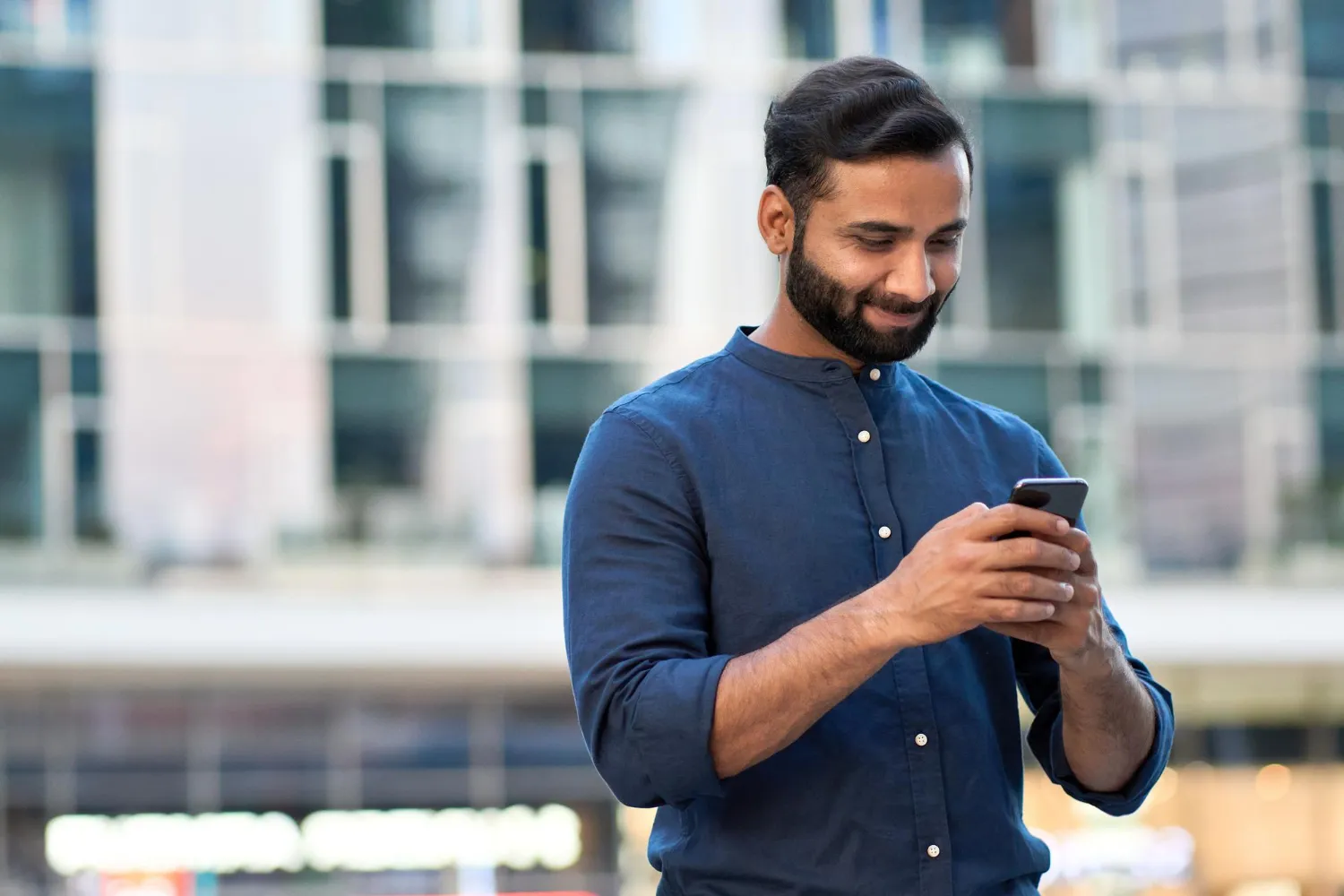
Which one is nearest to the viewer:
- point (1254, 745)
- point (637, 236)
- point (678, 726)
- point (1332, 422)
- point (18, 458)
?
point (678, 726)

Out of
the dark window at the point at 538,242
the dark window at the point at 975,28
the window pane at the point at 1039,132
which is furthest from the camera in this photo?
the window pane at the point at 1039,132

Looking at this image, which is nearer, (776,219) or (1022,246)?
(776,219)

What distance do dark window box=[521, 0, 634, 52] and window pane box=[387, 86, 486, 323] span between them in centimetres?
58

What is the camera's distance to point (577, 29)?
14.3m

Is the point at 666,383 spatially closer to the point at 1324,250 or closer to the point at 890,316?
the point at 890,316

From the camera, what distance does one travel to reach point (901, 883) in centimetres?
190

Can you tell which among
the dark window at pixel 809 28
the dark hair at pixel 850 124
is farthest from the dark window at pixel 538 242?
the dark hair at pixel 850 124

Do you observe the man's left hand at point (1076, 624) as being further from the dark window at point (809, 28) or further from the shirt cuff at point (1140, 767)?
the dark window at point (809, 28)

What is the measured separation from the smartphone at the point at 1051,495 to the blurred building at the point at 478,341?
12.3 m

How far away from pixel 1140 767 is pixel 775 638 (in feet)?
1.33

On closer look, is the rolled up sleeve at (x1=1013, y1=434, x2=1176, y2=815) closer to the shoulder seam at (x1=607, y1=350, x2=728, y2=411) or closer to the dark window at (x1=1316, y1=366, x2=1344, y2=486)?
the shoulder seam at (x1=607, y1=350, x2=728, y2=411)

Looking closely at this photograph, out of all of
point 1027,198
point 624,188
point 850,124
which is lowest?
point 850,124

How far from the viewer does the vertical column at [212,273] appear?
45.0ft

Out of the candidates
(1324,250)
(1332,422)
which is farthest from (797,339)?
(1324,250)
